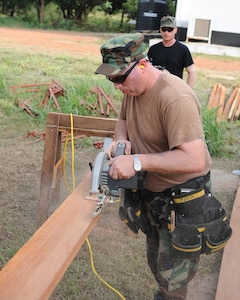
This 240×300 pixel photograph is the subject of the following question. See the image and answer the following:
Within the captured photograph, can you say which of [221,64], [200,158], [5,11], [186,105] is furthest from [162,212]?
[5,11]

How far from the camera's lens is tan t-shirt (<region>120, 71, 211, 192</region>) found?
2111 mm

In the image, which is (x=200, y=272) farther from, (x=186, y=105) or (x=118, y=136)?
(x=186, y=105)

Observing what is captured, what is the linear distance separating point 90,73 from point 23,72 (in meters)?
1.72

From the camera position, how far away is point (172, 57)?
5.46 meters

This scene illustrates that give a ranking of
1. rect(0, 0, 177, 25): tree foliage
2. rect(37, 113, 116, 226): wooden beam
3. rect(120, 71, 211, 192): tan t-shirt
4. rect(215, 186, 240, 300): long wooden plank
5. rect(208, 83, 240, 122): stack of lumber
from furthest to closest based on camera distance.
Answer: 1. rect(0, 0, 177, 25): tree foliage
2. rect(208, 83, 240, 122): stack of lumber
3. rect(37, 113, 116, 226): wooden beam
4. rect(215, 186, 240, 300): long wooden plank
5. rect(120, 71, 211, 192): tan t-shirt

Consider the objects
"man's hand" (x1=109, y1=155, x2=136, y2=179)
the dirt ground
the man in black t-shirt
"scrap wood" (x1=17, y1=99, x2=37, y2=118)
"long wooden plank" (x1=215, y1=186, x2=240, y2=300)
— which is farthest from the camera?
"scrap wood" (x1=17, y1=99, x2=37, y2=118)

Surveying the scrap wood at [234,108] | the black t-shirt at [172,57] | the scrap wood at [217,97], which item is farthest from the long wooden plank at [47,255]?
the scrap wood at [217,97]

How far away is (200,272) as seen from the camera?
3764mm

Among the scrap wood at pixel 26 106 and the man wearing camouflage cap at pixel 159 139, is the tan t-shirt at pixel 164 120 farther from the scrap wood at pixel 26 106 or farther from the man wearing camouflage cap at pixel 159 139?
the scrap wood at pixel 26 106

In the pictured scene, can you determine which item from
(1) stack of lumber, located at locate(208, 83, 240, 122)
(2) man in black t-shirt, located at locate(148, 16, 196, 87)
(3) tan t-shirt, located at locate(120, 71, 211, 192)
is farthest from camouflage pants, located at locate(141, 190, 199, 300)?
(1) stack of lumber, located at locate(208, 83, 240, 122)

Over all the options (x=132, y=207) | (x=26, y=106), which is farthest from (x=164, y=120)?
(x=26, y=106)

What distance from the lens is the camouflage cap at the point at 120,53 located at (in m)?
2.15

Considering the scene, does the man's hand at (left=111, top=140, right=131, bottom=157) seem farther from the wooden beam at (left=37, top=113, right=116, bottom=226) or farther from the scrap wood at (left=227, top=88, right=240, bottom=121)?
the scrap wood at (left=227, top=88, right=240, bottom=121)

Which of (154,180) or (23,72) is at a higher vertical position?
(154,180)
